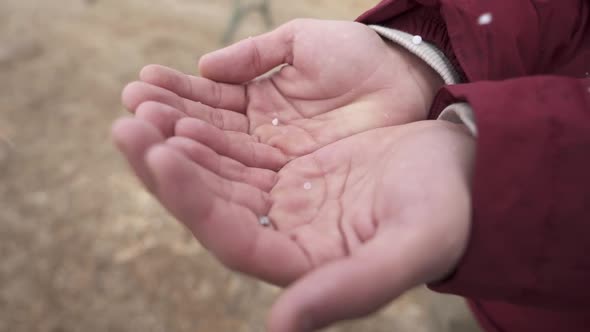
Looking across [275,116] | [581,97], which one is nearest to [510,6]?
[581,97]

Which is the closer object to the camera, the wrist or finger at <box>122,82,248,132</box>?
finger at <box>122,82,248,132</box>

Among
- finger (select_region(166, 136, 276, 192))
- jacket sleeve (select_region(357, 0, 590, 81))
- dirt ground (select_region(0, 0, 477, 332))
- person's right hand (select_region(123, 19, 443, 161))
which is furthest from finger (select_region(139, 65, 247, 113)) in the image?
dirt ground (select_region(0, 0, 477, 332))

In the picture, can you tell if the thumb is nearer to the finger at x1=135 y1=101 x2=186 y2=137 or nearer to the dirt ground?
the finger at x1=135 y1=101 x2=186 y2=137

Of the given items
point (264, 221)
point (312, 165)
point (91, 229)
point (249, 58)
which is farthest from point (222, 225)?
point (91, 229)

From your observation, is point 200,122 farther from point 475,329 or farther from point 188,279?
point 475,329

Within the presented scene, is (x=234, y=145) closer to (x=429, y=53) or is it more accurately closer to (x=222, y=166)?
(x=222, y=166)

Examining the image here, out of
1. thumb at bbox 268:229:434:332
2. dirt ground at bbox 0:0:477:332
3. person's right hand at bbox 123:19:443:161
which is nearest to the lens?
thumb at bbox 268:229:434:332

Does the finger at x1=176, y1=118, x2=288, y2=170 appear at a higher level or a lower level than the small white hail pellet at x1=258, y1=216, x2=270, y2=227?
higher

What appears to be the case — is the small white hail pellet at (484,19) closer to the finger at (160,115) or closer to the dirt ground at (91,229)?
the finger at (160,115)
